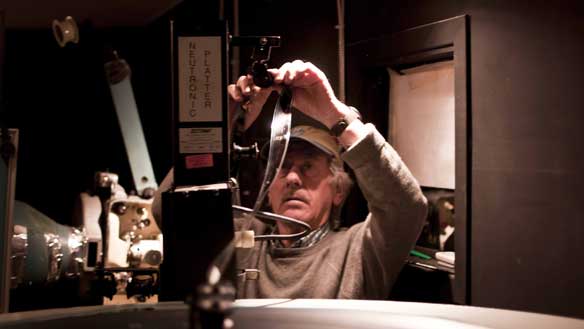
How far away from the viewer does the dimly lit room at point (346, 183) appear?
920 millimetres

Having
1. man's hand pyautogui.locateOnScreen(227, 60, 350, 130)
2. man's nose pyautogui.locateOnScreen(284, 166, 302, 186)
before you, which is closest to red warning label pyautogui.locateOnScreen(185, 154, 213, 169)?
man's hand pyautogui.locateOnScreen(227, 60, 350, 130)

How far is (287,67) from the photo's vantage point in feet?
3.84

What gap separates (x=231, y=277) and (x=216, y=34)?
0.35m

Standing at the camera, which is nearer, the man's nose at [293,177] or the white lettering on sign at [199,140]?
the white lettering on sign at [199,140]

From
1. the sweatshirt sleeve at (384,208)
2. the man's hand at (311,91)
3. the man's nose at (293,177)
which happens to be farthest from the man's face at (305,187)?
the man's hand at (311,91)

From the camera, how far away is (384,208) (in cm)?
147

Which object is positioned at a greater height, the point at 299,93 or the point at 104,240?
the point at 299,93

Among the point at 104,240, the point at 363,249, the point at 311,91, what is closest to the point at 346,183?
the point at 363,249

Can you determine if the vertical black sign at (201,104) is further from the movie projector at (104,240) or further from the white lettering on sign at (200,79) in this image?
the movie projector at (104,240)

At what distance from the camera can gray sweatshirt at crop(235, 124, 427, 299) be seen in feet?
4.65

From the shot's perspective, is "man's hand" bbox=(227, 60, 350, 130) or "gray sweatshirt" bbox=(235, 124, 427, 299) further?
"gray sweatshirt" bbox=(235, 124, 427, 299)

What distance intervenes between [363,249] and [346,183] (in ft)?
0.70

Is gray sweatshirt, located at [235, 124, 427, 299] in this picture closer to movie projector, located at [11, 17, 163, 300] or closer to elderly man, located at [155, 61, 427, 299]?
elderly man, located at [155, 61, 427, 299]

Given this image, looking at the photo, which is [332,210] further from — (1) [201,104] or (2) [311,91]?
(1) [201,104]
